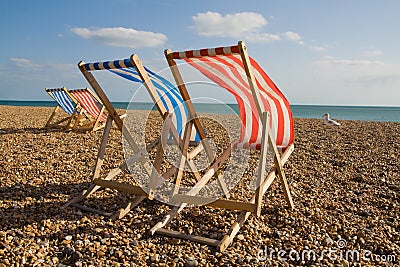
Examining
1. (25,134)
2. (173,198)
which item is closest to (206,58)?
(173,198)

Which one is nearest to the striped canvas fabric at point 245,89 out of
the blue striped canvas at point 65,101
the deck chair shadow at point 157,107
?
the deck chair shadow at point 157,107

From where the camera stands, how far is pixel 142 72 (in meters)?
3.12

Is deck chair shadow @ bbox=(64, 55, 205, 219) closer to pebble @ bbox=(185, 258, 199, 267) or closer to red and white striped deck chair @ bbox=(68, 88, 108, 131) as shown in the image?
pebble @ bbox=(185, 258, 199, 267)

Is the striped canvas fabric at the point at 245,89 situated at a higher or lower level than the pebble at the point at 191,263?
higher

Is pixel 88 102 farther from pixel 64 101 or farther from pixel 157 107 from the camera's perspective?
pixel 157 107

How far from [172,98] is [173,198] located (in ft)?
2.97

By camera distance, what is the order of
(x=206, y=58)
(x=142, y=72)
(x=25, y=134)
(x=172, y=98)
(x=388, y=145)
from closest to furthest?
(x=206, y=58) < (x=142, y=72) < (x=172, y=98) < (x=388, y=145) < (x=25, y=134)

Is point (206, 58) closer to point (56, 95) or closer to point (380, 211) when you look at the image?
point (380, 211)

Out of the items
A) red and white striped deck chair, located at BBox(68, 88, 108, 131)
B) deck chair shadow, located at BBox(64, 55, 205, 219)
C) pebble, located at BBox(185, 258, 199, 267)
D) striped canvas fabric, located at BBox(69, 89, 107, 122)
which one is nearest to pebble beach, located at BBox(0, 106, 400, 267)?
pebble, located at BBox(185, 258, 199, 267)

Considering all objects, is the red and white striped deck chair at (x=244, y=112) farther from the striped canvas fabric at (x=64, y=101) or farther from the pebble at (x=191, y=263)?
the striped canvas fabric at (x=64, y=101)

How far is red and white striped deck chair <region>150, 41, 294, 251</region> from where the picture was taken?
2803 millimetres

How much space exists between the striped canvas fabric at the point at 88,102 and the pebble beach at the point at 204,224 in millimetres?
2910

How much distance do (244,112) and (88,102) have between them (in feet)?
17.7

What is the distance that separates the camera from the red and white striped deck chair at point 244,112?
110 inches
